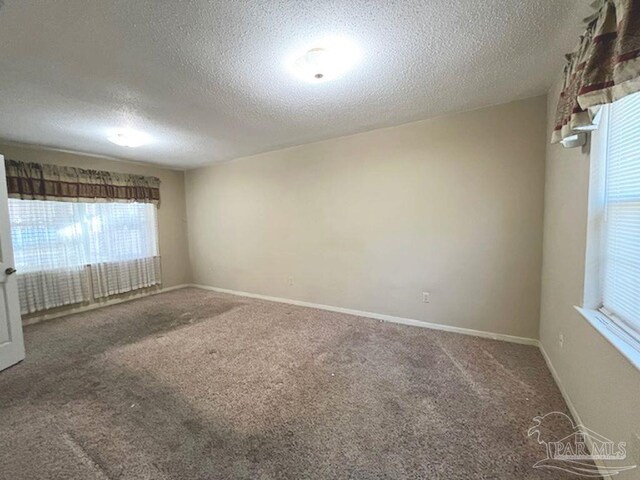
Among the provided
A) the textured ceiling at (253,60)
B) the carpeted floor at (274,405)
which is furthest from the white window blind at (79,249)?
the textured ceiling at (253,60)

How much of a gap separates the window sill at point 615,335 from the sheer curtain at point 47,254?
5.59 metres

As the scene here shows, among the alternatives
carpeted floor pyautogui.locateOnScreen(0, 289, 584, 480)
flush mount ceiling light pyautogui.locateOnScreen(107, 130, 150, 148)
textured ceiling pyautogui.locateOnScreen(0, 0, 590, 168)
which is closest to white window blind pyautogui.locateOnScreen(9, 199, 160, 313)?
carpeted floor pyautogui.locateOnScreen(0, 289, 584, 480)

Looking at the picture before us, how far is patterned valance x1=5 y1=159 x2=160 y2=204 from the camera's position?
3418mm

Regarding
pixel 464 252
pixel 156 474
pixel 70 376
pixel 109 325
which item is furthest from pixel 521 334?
pixel 109 325

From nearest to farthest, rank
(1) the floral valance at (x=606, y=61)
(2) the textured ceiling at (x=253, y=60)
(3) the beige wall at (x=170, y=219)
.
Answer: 1. (1) the floral valance at (x=606, y=61)
2. (2) the textured ceiling at (x=253, y=60)
3. (3) the beige wall at (x=170, y=219)

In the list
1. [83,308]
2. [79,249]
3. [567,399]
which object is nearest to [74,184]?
[79,249]

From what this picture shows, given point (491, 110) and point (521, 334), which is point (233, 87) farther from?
point (521, 334)

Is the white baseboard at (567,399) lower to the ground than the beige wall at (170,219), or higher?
lower

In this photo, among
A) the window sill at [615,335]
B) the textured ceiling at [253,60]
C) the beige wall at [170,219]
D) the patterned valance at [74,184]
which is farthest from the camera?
the beige wall at [170,219]

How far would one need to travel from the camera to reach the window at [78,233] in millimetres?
3475

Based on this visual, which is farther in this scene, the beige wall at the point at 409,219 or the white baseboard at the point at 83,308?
the white baseboard at the point at 83,308

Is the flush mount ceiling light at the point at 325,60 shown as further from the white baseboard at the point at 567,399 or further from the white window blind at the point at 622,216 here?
the white baseboard at the point at 567,399

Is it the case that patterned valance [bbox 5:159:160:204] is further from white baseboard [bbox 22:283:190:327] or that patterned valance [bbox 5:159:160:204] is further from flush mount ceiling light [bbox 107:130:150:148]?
A: white baseboard [bbox 22:283:190:327]

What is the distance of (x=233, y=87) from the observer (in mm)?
2160
